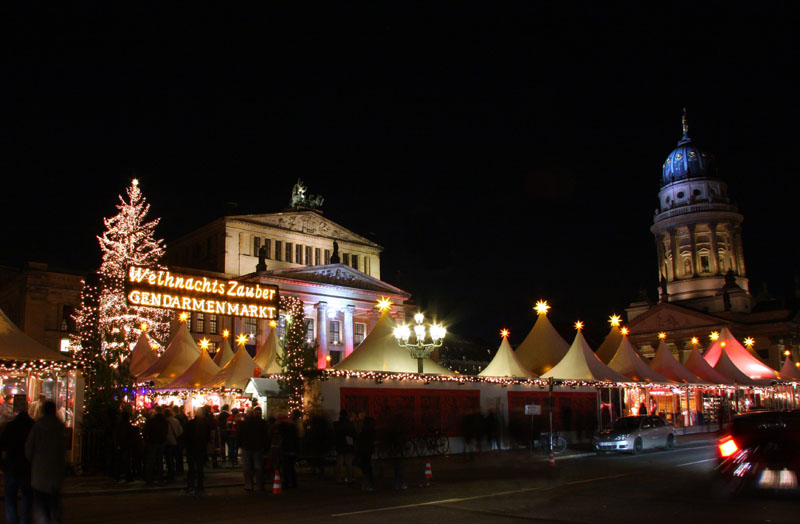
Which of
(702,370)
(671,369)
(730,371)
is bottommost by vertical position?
(730,371)

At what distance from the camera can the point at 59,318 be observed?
5544 centimetres

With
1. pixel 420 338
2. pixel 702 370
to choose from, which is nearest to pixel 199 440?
pixel 420 338

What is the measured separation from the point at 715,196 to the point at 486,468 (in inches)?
3015

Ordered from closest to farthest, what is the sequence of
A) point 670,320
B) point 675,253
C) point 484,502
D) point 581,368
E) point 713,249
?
point 484,502, point 581,368, point 670,320, point 713,249, point 675,253

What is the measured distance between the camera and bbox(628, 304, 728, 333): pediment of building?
255ft

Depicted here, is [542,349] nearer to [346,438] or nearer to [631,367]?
[631,367]

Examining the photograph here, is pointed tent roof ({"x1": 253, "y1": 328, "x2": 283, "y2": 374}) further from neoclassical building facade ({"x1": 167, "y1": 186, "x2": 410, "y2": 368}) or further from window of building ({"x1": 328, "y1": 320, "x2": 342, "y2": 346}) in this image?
window of building ({"x1": 328, "y1": 320, "x2": 342, "y2": 346})

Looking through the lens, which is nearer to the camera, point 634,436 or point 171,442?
point 171,442

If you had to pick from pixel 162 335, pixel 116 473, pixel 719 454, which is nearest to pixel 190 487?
pixel 116 473

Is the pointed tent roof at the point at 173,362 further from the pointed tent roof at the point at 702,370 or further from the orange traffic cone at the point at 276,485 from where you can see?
the pointed tent roof at the point at 702,370

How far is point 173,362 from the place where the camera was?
3528 centimetres

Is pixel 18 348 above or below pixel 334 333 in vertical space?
below

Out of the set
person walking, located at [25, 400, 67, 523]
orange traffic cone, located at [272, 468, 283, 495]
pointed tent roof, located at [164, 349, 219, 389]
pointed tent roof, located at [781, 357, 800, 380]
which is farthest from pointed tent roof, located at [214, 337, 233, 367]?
pointed tent roof, located at [781, 357, 800, 380]

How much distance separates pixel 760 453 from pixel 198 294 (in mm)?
13791
